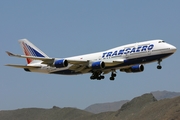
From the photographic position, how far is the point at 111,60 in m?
84.6

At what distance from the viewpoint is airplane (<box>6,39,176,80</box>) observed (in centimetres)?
8100

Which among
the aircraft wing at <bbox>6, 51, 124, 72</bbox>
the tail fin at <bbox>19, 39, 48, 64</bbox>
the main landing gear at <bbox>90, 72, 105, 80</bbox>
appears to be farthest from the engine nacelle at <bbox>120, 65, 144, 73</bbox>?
the tail fin at <bbox>19, 39, 48, 64</bbox>

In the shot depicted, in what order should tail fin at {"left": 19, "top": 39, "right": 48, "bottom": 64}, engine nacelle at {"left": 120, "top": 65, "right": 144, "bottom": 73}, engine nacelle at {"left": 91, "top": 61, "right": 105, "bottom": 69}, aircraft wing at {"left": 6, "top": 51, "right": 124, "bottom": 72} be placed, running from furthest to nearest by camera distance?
tail fin at {"left": 19, "top": 39, "right": 48, "bottom": 64} → engine nacelle at {"left": 120, "top": 65, "right": 144, "bottom": 73} → engine nacelle at {"left": 91, "top": 61, "right": 105, "bottom": 69} → aircraft wing at {"left": 6, "top": 51, "right": 124, "bottom": 72}

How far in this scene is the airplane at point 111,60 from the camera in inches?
3189

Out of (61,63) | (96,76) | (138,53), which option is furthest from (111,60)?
(61,63)

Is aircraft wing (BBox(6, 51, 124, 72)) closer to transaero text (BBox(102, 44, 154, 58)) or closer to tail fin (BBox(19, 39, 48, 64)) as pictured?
transaero text (BBox(102, 44, 154, 58))

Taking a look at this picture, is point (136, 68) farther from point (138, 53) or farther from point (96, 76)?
point (138, 53)

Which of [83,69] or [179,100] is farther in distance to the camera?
[179,100]

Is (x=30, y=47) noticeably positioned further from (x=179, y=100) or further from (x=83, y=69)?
(x=179, y=100)

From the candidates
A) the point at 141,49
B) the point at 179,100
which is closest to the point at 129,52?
the point at 141,49

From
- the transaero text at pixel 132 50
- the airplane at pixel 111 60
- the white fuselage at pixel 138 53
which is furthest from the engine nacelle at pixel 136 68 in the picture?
the transaero text at pixel 132 50

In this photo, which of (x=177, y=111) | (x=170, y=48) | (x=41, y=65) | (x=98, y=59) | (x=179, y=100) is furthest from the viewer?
(x=179, y=100)

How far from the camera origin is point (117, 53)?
84.3 meters

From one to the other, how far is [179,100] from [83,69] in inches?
4675
